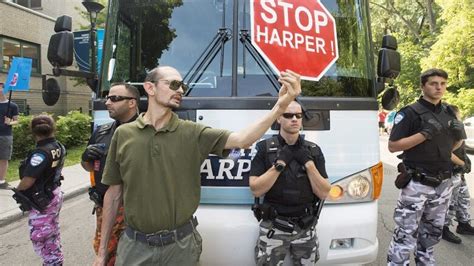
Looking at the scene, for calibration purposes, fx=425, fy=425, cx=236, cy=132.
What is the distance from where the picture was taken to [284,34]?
2787mm

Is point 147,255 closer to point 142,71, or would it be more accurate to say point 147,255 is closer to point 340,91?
point 142,71

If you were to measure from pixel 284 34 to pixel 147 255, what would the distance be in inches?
63.4

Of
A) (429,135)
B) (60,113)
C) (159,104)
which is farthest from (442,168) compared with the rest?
(60,113)

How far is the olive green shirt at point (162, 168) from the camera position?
91.8 inches

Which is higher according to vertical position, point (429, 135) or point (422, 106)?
point (422, 106)

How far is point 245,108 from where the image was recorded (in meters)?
2.99

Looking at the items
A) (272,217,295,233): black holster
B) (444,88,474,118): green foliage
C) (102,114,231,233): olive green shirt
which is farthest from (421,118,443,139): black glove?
(444,88,474,118): green foliage

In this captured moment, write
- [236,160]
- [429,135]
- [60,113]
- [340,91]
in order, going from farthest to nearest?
[60,113], [429,135], [340,91], [236,160]

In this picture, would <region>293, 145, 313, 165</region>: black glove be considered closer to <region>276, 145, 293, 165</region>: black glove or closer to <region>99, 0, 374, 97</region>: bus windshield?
<region>276, 145, 293, 165</region>: black glove

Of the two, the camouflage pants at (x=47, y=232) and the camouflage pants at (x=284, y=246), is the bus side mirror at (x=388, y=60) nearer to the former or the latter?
the camouflage pants at (x=284, y=246)

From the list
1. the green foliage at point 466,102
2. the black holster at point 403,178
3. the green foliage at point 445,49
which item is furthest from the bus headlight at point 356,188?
the green foliage at point 466,102

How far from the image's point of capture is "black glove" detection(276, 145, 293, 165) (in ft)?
9.12

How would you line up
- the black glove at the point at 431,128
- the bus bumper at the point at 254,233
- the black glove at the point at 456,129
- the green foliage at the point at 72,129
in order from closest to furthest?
the bus bumper at the point at 254,233 < the black glove at the point at 431,128 < the black glove at the point at 456,129 < the green foliage at the point at 72,129

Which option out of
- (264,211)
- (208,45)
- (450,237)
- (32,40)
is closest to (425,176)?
(264,211)
